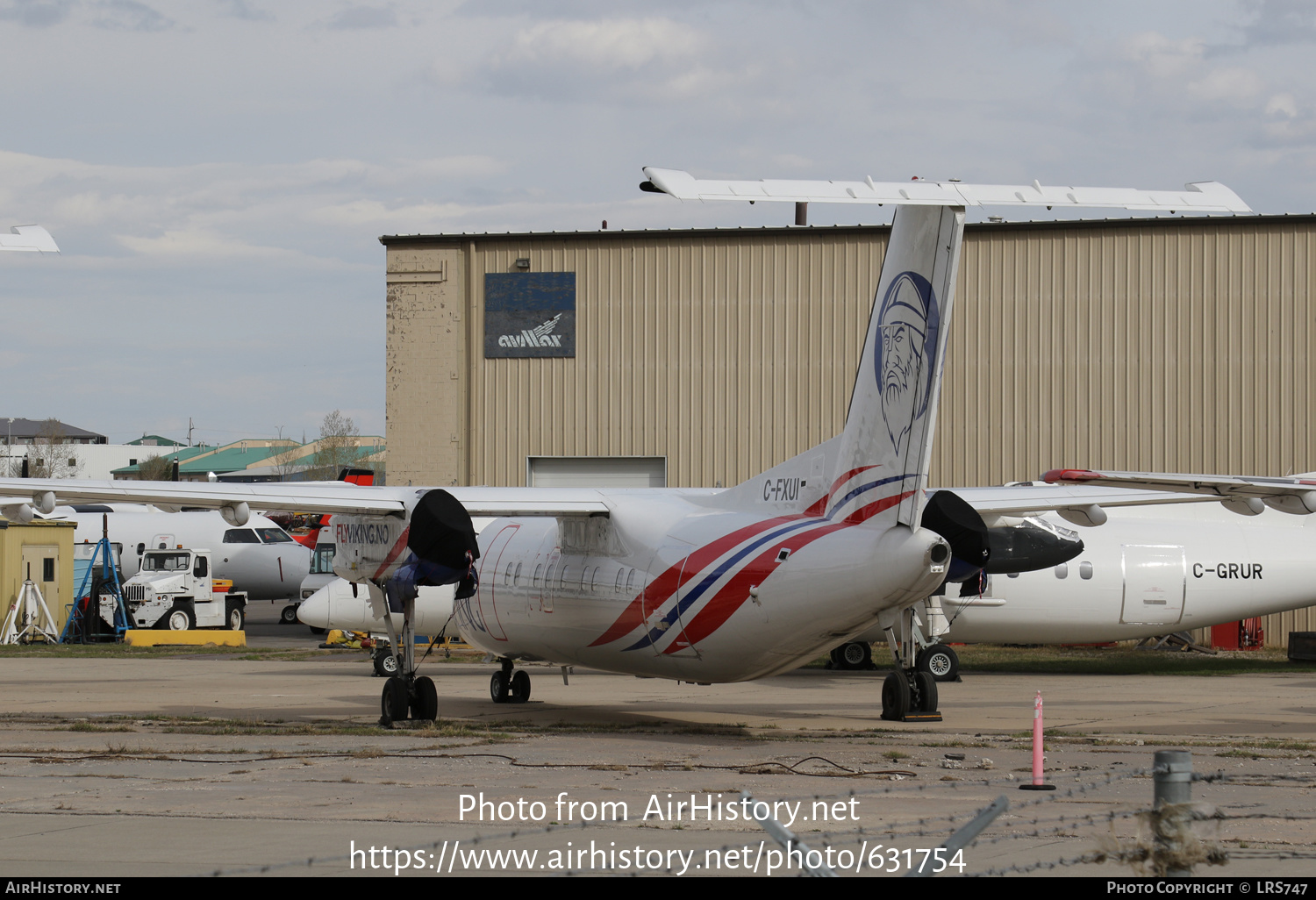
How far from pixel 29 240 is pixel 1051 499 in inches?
555

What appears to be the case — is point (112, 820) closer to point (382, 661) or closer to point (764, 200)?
point (764, 200)

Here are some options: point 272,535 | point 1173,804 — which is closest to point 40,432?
point 272,535

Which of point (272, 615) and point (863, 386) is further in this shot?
point (272, 615)

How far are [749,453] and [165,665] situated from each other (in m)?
16.0

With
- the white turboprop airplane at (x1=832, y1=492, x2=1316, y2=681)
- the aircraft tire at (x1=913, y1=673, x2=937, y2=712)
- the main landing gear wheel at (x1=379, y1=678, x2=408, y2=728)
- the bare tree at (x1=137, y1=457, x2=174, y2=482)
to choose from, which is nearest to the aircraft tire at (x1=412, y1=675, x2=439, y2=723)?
the main landing gear wheel at (x1=379, y1=678, x2=408, y2=728)

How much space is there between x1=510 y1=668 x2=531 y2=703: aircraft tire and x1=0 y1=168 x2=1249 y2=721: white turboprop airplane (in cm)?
93

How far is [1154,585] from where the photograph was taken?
2764 centimetres

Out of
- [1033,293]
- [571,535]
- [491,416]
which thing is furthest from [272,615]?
[571,535]

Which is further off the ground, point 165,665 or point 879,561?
point 879,561

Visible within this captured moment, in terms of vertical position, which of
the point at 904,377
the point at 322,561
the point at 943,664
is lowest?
the point at 943,664

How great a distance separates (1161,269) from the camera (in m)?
36.4

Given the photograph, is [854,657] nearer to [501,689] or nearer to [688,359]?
[501,689]

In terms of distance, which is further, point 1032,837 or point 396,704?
point 396,704

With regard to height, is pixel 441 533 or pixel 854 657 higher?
pixel 441 533
